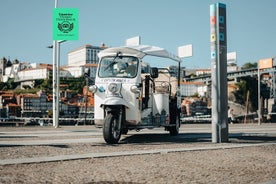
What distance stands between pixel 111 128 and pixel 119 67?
2001 mm

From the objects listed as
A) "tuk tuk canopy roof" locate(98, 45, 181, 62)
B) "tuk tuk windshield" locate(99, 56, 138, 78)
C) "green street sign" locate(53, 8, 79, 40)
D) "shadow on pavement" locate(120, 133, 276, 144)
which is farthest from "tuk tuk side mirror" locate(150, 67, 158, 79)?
"green street sign" locate(53, 8, 79, 40)

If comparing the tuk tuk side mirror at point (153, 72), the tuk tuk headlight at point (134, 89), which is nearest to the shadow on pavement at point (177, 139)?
the tuk tuk headlight at point (134, 89)

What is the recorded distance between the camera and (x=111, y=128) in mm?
10812

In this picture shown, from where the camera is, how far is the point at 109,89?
448 inches

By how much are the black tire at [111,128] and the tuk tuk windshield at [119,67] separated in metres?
1.35

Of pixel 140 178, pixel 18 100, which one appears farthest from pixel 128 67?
pixel 18 100

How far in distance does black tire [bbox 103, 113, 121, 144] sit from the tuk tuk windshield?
1345 mm

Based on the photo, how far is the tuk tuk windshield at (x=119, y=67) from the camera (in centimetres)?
1174

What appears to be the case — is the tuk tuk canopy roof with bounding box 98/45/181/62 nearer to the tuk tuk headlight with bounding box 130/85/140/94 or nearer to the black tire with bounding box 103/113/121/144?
the tuk tuk headlight with bounding box 130/85/140/94

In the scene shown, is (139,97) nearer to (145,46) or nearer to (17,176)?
(145,46)

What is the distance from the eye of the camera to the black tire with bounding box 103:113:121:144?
10695mm

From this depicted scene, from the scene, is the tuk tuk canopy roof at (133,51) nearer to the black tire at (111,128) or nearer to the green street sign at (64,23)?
the black tire at (111,128)

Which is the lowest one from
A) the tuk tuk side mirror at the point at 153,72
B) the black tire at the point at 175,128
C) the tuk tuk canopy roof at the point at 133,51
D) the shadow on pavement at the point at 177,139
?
→ the shadow on pavement at the point at 177,139

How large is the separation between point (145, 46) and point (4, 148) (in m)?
5.72
